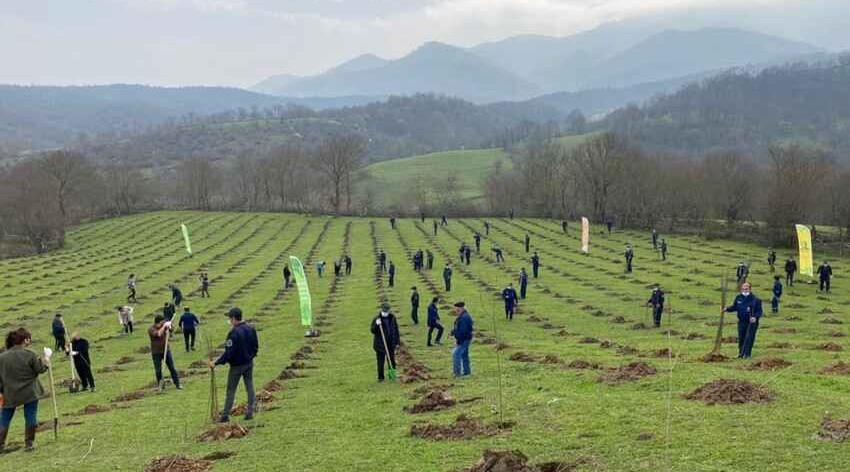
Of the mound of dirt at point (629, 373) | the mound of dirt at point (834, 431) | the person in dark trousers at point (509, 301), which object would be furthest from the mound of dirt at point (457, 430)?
the person in dark trousers at point (509, 301)

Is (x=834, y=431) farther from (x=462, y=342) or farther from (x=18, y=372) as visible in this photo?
(x=18, y=372)

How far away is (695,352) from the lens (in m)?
24.4

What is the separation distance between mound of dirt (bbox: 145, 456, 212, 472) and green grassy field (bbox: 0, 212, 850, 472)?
376mm

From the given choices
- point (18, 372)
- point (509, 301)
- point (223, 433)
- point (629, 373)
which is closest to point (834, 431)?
point (629, 373)

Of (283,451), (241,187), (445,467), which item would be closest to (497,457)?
(445,467)

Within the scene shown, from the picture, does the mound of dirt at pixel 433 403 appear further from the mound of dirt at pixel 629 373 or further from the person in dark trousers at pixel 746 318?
the person in dark trousers at pixel 746 318

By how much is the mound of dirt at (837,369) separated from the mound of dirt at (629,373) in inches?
169

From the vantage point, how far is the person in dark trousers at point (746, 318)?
21.7m

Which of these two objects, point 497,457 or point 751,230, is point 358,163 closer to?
point 751,230

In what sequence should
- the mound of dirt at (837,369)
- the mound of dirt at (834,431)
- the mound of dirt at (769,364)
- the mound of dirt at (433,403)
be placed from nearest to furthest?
1. the mound of dirt at (834,431)
2. the mound of dirt at (433,403)
3. the mound of dirt at (837,369)
4. the mound of dirt at (769,364)

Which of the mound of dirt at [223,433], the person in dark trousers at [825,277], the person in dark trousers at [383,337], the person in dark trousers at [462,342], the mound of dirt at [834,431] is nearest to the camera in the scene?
the mound of dirt at [834,431]

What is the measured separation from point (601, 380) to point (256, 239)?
94.9 meters

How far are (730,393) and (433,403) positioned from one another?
660 cm

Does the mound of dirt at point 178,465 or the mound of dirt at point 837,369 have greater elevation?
the mound of dirt at point 837,369
